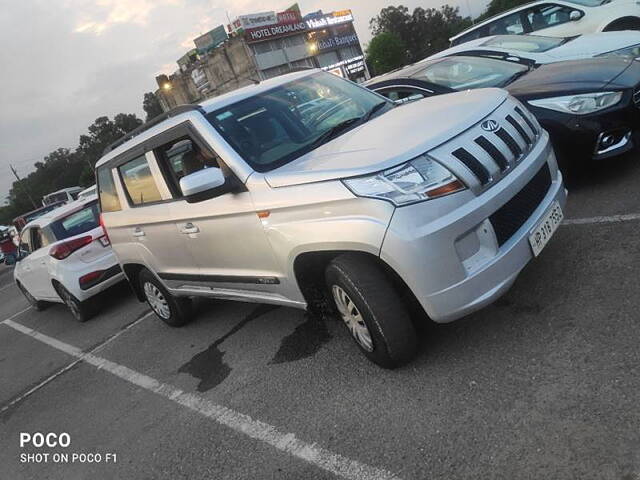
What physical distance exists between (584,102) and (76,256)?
6.08 m

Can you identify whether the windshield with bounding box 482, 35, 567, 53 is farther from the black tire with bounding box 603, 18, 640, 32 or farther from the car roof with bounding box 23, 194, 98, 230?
the car roof with bounding box 23, 194, 98, 230

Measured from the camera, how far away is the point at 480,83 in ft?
17.1

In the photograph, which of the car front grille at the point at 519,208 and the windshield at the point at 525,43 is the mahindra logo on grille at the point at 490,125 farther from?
the windshield at the point at 525,43

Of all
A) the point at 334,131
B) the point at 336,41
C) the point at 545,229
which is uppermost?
the point at 336,41

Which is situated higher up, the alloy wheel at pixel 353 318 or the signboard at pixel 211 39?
the signboard at pixel 211 39

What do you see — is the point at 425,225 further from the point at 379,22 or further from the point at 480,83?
the point at 379,22

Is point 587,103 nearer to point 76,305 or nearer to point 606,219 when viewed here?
point 606,219

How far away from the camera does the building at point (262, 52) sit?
2593 inches

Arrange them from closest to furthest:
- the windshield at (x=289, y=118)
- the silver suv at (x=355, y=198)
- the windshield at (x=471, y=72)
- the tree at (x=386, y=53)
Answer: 1. the silver suv at (x=355, y=198)
2. the windshield at (x=289, y=118)
3. the windshield at (x=471, y=72)
4. the tree at (x=386, y=53)

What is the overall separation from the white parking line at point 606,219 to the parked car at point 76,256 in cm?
547

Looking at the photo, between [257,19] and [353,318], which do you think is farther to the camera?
[257,19]

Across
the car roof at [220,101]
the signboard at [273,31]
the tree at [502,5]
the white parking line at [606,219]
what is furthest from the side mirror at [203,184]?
the tree at [502,5]

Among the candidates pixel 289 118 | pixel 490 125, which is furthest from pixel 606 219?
pixel 289 118

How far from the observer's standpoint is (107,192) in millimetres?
4922
